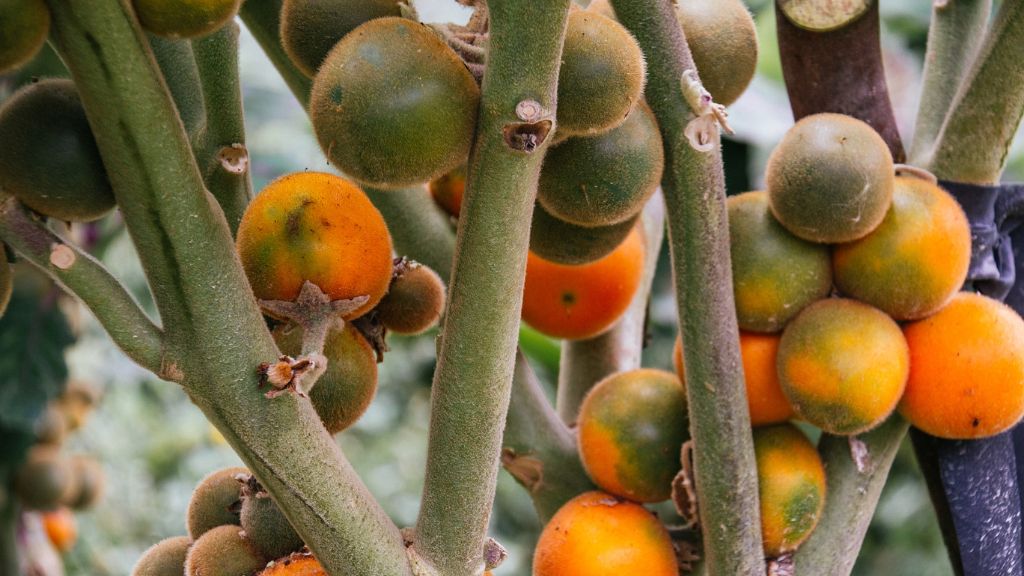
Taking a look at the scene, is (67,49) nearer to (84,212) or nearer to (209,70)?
(84,212)

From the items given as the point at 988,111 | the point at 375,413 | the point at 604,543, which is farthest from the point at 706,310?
the point at 375,413

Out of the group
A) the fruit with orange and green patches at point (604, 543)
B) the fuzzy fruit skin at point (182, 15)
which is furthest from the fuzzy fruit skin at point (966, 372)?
the fuzzy fruit skin at point (182, 15)

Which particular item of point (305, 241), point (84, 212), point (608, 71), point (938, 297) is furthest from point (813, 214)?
point (84, 212)

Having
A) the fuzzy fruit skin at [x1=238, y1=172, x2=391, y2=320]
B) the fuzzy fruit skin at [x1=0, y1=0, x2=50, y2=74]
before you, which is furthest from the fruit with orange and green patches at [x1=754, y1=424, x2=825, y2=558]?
the fuzzy fruit skin at [x1=0, y1=0, x2=50, y2=74]

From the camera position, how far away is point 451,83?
24.2 inches

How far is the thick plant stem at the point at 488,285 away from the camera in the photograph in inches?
22.8

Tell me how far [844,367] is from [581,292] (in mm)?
267

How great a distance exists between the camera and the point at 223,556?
72 cm

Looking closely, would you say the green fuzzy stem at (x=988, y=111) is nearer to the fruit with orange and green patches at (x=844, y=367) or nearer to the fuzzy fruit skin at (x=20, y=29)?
the fruit with orange and green patches at (x=844, y=367)

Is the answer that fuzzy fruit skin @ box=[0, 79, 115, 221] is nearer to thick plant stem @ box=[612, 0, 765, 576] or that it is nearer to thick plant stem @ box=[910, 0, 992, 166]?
thick plant stem @ box=[612, 0, 765, 576]

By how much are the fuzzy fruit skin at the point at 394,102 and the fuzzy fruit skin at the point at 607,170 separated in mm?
99

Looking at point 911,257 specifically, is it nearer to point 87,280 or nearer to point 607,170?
point 607,170

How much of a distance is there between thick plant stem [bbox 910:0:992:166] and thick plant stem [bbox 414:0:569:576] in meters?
0.51

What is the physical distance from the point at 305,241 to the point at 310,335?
0.19 feet
